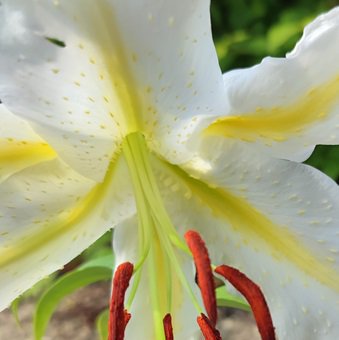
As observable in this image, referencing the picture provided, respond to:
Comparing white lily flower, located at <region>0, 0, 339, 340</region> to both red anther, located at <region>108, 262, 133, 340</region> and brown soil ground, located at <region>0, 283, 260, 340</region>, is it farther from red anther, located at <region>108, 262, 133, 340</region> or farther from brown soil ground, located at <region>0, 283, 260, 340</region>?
brown soil ground, located at <region>0, 283, 260, 340</region>

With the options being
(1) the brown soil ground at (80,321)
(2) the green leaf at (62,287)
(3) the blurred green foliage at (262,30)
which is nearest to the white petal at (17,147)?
(2) the green leaf at (62,287)

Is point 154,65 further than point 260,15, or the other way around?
point 260,15

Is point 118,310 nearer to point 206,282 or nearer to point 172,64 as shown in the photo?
point 206,282

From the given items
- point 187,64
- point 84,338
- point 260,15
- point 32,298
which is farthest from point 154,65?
point 32,298

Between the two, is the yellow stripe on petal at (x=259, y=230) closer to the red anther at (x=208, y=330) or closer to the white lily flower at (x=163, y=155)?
the white lily flower at (x=163, y=155)

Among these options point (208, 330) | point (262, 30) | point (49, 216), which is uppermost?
point (262, 30)

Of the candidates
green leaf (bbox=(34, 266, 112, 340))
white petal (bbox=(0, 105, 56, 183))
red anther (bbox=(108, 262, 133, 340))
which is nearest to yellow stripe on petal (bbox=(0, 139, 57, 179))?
white petal (bbox=(0, 105, 56, 183))

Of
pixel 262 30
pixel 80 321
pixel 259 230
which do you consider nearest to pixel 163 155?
pixel 259 230

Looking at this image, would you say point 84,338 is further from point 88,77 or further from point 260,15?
point 88,77
